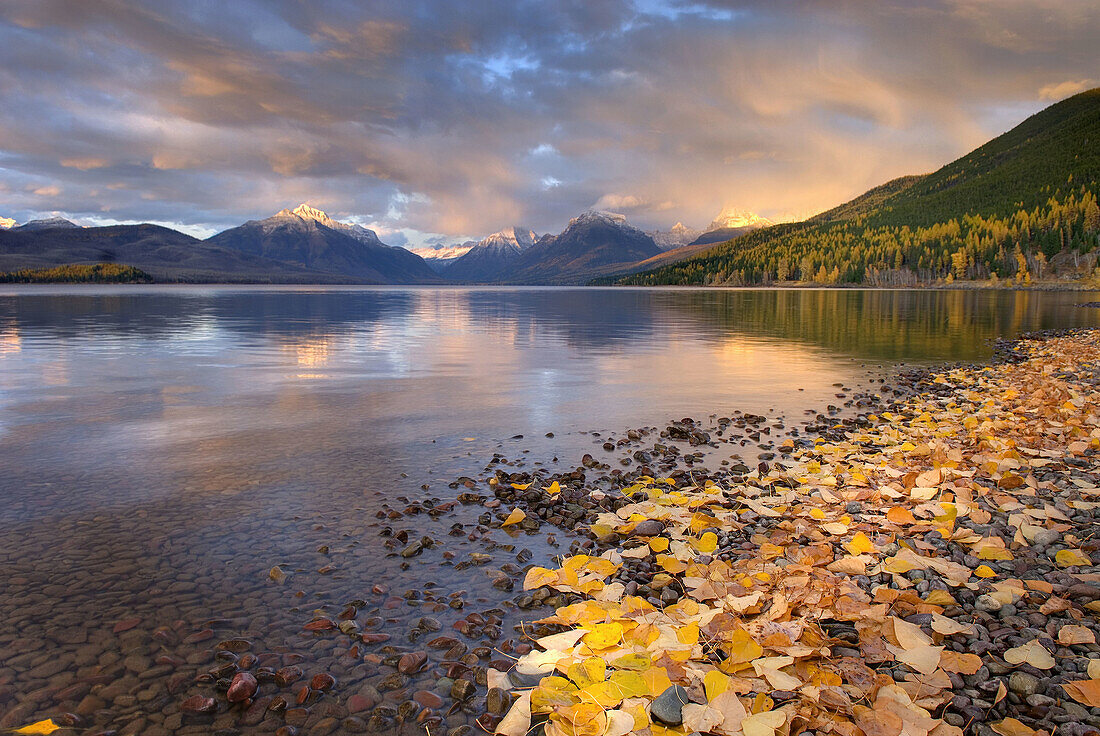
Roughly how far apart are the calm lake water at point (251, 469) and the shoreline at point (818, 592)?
1301 mm

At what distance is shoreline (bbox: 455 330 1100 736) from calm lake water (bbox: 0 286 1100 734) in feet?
4.27

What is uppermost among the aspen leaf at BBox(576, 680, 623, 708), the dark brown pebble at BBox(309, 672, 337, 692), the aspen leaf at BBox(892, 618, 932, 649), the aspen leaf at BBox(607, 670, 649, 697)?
the aspen leaf at BBox(892, 618, 932, 649)

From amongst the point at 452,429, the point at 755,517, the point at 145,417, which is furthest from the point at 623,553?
the point at 145,417

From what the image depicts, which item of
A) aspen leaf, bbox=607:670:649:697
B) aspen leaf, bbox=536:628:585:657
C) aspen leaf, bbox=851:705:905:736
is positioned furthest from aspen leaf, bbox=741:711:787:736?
aspen leaf, bbox=536:628:585:657

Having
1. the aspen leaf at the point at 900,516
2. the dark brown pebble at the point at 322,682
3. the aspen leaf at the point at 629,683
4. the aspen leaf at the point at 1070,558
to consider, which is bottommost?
the dark brown pebble at the point at 322,682

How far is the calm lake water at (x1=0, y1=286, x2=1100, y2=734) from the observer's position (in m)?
7.56

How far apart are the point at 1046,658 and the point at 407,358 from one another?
34.3 meters

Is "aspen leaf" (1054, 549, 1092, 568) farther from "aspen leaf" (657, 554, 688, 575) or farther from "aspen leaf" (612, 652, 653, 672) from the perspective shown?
"aspen leaf" (612, 652, 653, 672)

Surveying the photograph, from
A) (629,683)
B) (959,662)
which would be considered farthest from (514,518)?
(959,662)

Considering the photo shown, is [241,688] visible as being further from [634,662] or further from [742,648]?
[742,648]

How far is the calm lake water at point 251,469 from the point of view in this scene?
756 centimetres

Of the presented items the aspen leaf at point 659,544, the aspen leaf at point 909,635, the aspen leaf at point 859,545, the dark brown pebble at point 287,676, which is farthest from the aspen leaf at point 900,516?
the dark brown pebble at point 287,676

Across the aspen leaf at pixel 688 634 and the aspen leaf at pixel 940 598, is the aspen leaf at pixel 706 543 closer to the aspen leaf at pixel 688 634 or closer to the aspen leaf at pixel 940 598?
the aspen leaf at pixel 688 634

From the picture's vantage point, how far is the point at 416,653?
7.43 metres
